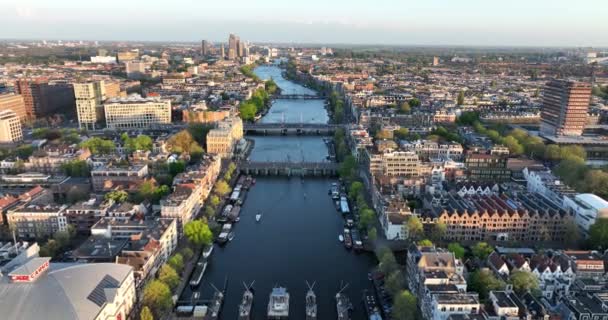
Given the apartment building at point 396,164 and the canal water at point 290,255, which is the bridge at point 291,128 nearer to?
the canal water at point 290,255

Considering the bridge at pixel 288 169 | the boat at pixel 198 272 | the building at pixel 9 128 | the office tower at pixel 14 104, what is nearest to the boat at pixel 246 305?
the boat at pixel 198 272

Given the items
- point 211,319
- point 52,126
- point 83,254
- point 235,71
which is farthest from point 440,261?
point 235,71

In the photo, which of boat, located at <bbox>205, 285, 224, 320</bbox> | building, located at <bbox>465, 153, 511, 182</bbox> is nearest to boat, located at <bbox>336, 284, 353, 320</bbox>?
boat, located at <bbox>205, 285, 224, 320</bbox>

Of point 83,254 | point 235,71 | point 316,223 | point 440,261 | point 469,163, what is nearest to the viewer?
point 440,261

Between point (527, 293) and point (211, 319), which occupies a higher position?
point (527, 293)

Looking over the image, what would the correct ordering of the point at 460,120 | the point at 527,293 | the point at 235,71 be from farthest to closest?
the point at 235,71, the point at 460,120, the point at 527,293

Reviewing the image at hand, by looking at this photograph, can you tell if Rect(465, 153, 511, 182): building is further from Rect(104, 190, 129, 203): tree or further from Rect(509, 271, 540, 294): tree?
Rect(104, 190, 129, 203): tree

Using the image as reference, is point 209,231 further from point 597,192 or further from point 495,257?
point 597,192
